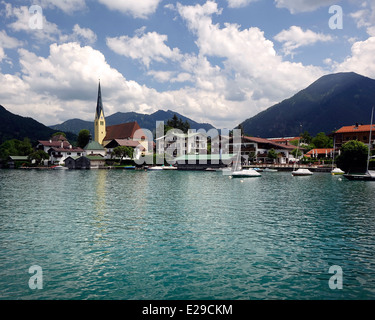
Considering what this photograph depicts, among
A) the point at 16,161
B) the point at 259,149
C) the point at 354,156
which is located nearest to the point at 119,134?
the point at 16,161

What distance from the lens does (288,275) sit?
13.3 metres

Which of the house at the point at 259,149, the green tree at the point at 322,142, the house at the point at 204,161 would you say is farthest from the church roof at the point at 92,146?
the green tree at the point at 322,142

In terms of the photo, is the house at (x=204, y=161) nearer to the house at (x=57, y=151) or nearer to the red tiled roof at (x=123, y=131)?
the red tiled roof at (x=123, y=131)

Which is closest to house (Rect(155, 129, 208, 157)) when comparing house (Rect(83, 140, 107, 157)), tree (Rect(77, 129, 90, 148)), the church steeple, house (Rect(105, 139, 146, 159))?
house (Rect(105, 139, 146, 159))

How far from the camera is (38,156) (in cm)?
13150

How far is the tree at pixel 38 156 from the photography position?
131 m

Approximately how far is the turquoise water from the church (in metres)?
133

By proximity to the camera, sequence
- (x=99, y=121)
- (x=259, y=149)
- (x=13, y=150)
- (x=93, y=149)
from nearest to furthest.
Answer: (x=259, y=149)
(x=13, y=150)
(x=93, y=149)
(x=99, y=121)

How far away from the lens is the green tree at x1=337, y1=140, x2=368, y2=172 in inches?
3519

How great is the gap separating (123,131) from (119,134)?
10.1 feet

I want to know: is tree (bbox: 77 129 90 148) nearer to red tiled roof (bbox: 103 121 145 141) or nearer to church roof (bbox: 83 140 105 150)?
red tiled roof (bbox: 103 121 145 141)

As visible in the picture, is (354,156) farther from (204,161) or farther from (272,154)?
(204,161)
